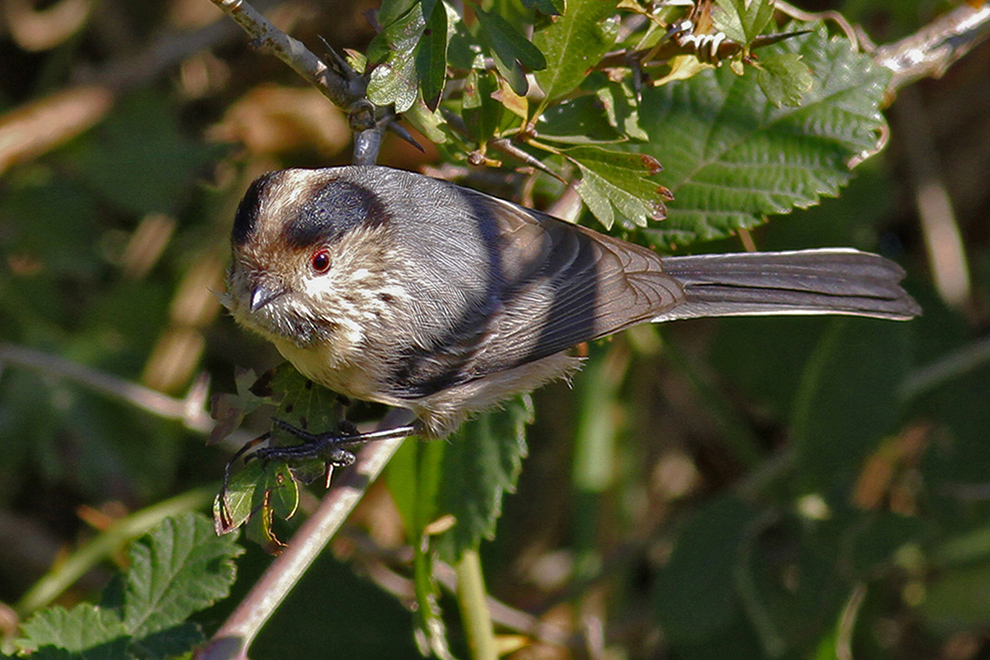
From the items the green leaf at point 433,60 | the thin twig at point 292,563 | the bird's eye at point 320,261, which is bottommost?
the thin twig at point 292,563

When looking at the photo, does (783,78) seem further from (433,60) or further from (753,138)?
(433,60)

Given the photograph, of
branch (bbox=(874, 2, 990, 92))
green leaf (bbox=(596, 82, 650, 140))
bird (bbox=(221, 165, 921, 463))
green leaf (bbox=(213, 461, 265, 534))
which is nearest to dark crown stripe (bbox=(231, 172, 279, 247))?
bird (bbox=(221, 165, 921, 463))

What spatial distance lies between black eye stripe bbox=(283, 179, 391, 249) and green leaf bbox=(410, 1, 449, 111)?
407 mm

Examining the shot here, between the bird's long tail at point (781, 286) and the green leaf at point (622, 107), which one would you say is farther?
the bird's long tail at point (781, 286)

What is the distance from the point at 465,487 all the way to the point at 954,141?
2960mm

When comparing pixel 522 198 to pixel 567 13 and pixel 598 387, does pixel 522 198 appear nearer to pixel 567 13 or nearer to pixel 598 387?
pixel 567 13

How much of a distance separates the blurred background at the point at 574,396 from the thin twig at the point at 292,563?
809 mm

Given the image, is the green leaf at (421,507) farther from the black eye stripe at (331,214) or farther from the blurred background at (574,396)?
the black eye stripe at (331,214)

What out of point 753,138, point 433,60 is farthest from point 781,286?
point 433,60

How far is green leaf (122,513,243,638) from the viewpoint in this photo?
1.99 m

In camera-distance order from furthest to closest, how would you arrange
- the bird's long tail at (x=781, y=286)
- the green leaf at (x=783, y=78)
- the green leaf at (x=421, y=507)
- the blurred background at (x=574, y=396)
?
the blurred background at (x=574, y=396), the bird's long tail at (x=781, y=286), the green leaf at (x=421, y=507), the green leaf at (x=783, y=78)

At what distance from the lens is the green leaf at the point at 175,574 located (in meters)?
1.99

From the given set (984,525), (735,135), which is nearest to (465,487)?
(735,135)

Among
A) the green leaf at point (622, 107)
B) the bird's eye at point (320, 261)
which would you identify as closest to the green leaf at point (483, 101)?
the green leaf at point (622, 107)
